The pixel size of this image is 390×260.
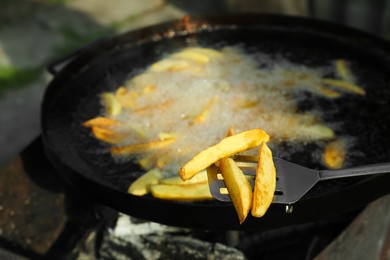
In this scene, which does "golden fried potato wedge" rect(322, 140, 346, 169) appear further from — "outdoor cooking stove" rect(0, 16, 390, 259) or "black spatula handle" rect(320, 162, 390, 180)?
"black spatula handle" rect(320, 162, 390, 180)

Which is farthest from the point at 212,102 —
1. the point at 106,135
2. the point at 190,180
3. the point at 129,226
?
the point at 129,226

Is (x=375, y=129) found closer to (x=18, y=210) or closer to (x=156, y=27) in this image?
Result: (x=156, y=27)

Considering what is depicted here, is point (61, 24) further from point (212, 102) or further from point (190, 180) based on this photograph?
point (190, 180)

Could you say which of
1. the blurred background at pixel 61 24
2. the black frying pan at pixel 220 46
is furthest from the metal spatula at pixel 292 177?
the blurred background at pixel 61 24

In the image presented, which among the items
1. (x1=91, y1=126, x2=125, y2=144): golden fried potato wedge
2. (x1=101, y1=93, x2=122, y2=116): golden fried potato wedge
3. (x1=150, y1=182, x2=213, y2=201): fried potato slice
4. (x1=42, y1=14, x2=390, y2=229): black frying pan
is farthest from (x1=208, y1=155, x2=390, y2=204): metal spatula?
(x1=101, y1=93, x2=122, y2=116): golden fried potato wedge

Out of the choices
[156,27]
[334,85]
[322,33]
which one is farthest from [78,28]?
[334,85]
